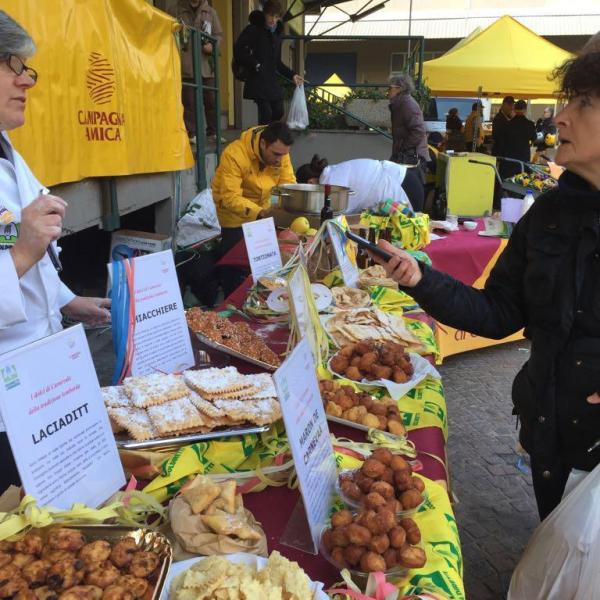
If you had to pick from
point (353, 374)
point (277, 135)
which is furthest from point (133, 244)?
point (353, 374)

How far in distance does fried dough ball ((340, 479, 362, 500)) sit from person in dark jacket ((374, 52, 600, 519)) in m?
0.81

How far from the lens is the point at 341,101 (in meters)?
12.2

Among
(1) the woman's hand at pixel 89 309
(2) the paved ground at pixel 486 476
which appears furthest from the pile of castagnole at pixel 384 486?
(2) the paved ground at pixel 486 476

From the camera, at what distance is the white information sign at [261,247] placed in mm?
2859

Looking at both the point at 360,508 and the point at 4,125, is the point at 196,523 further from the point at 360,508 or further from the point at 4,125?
the point at 4,125

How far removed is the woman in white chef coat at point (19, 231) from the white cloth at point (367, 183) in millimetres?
3365

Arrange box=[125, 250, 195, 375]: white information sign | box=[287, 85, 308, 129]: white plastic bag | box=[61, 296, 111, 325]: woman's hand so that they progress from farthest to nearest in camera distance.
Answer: box=[287, 85, 308, 129]: white plastic bag → box=[61, 296, 111, 325]: woman's hand → box=[125, 250, 195, 375]: white information sign

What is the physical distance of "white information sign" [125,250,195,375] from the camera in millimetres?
1850

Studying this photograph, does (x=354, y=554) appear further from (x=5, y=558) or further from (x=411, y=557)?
(x=5, y=558)

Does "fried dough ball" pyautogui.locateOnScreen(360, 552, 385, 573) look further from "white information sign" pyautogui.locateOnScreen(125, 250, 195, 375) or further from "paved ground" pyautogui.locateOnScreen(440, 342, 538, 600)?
"paved ground" pyautogui.locateOnScreen(440, 342, 538, 600)

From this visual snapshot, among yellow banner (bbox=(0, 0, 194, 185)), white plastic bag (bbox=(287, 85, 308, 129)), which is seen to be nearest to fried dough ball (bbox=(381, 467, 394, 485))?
yellow banner (bbox=(0, 0, 194, 185))

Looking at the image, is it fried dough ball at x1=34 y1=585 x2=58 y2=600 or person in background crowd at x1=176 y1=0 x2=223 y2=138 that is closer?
fried dough ball at x1=34 y1=585 x2=58 y2=600

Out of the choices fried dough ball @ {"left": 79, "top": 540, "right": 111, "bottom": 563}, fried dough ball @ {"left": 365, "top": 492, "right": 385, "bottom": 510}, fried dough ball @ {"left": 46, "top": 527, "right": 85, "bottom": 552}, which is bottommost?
fried dough ball @ {"left": 365, "top": 492, "right": 385, "bottom": 510}

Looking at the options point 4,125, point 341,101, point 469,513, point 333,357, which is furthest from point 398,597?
point 341,101
